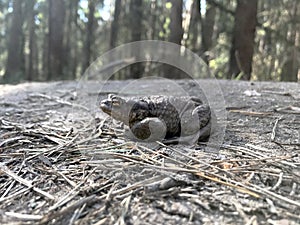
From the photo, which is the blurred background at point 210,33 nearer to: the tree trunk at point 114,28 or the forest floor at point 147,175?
the tree trunk at point 114,28

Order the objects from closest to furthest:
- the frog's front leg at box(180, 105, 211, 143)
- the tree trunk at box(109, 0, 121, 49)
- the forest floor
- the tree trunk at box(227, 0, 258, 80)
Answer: the forest floor
the frog's front leg at box(180, 105, 211, 143)
the tree trunk at box(227, 0, 258, 80)
the tree trunk at box(109, 0, 121, 49)

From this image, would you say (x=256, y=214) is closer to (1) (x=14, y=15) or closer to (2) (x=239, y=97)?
(2) (x=239, y=97)

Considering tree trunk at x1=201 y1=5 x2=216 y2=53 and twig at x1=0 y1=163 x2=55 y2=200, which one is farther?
tree trunk at x1=201 y1=5 x2=216 y2=53

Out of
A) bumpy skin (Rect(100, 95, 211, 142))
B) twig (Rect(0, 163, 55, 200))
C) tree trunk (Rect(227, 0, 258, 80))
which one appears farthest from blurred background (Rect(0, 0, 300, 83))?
twig (Rect(0, 163, 55, 200))

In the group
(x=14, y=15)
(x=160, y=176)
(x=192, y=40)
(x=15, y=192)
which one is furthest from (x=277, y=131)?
(x=14, y=15)

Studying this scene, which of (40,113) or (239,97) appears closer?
(40,113)

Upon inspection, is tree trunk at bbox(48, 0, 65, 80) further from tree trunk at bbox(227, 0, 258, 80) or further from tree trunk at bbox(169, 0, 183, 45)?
tree trunk at bbox(227, 0, 258, 80)
